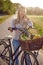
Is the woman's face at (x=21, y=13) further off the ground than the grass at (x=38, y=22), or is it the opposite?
the woman's face at (x=21, y=13)

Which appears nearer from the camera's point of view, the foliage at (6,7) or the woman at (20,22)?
the woman at (20,22)

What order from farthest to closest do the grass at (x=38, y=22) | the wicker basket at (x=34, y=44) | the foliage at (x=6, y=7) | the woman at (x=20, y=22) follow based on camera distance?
1. the foliage at (x=6, y=7)
2. the grass at (x=38, y=22)
3. the woman at (x=20, y=22)
4. the wicker basket at (x=34, y=44)

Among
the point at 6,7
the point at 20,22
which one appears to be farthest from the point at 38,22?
the point at 20,22

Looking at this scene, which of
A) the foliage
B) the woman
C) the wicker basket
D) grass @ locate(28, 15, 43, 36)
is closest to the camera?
the wicker basket

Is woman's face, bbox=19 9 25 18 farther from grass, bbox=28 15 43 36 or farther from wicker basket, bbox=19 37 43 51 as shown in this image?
grass, bbox=28 15 43 36

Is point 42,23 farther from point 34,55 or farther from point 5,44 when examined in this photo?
point 34,55

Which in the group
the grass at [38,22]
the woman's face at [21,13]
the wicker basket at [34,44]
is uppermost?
the woman's face at [21,13]

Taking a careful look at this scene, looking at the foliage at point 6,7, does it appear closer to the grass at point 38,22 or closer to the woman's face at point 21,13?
the grass at point 38,22

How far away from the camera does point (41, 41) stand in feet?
10.8

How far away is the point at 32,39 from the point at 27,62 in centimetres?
48

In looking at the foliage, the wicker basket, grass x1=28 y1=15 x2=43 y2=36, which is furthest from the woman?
the foliage

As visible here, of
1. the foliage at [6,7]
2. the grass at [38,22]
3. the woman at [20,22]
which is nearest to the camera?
the woman at [20,22]

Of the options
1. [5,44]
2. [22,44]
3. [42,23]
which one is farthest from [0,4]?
[22,44]

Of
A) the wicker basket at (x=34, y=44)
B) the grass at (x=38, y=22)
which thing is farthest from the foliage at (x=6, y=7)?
the wicker basket at (x=34, y=44)
